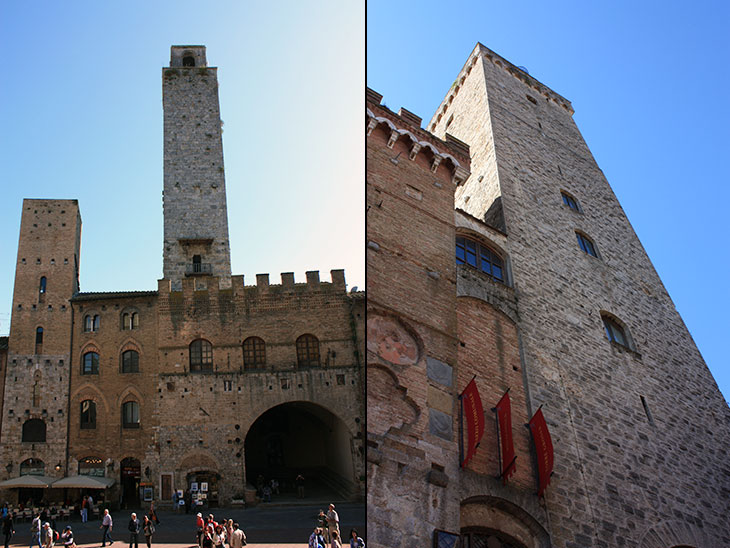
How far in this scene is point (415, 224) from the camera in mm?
13531

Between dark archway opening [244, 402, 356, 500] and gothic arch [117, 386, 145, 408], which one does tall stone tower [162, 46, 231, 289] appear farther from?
dark archway opening [244, 402, 356, 500]

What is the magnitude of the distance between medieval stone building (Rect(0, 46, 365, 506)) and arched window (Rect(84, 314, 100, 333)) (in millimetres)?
41

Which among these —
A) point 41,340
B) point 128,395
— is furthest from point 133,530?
point 41,340

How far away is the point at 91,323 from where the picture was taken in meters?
27.1

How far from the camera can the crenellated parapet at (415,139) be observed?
565 inches

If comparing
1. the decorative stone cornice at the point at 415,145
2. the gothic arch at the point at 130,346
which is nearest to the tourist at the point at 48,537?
the gothic arch at the point at 130,346

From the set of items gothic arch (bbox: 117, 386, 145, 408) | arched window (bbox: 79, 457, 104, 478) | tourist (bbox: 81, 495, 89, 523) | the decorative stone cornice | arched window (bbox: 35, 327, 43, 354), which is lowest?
tourist (bbox: 81, 495, 89, 523)

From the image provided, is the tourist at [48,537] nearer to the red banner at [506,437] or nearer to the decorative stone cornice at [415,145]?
the red banner at [506,437]

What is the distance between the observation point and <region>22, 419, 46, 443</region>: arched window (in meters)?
25.6

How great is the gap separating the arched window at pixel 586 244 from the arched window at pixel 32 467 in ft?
69.4

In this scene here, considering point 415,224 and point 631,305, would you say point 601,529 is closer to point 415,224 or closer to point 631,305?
point 415,224

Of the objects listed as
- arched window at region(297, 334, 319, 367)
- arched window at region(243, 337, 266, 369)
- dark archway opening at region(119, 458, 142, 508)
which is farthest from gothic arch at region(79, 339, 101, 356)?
arched window at region(297, 334, 319, 367)

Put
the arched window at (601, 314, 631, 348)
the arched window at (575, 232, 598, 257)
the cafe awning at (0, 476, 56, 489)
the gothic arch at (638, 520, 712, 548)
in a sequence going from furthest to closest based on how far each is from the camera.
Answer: the cafe awning at (0, 476, 56, 489) < the arched window at (575, 232, 598, 257) < the arched window at (601, 314, 631, 348) < the gothic arch at (638, 520, 712, 548)

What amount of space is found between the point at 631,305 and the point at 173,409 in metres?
16.8
